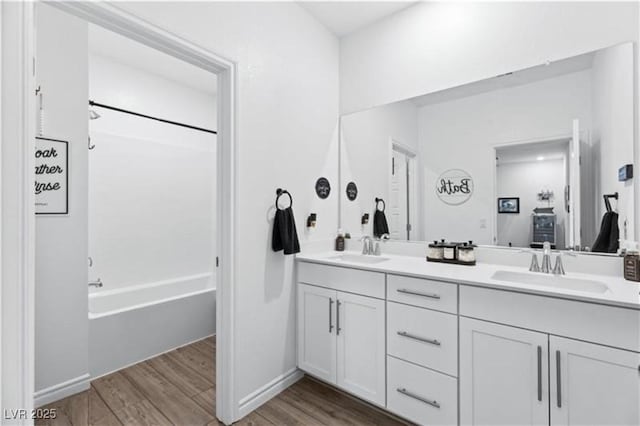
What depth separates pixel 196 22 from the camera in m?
1.58

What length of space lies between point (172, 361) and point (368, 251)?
1807mm

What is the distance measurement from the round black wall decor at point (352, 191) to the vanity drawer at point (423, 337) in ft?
3.54

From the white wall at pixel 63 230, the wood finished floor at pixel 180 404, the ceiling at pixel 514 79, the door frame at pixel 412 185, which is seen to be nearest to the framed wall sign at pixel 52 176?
the white wall at pixel 63 230

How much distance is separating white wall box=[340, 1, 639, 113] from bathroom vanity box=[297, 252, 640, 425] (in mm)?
1242

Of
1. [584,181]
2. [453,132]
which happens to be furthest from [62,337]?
[584,181]

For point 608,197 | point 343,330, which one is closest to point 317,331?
point 343,330

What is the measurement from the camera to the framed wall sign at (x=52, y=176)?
1.89 m

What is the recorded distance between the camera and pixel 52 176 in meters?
1.95

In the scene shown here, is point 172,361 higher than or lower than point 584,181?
lower

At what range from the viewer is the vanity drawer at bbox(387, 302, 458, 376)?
1.48 metres

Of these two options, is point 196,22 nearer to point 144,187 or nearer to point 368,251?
point 368,251

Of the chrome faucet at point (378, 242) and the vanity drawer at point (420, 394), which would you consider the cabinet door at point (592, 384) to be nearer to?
the vanity drawer at point (420, 394)

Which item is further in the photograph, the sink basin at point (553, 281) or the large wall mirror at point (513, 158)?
the large wall mirror at point (513, 158)

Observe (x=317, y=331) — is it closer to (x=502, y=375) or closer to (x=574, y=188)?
(x=502, y=375)
